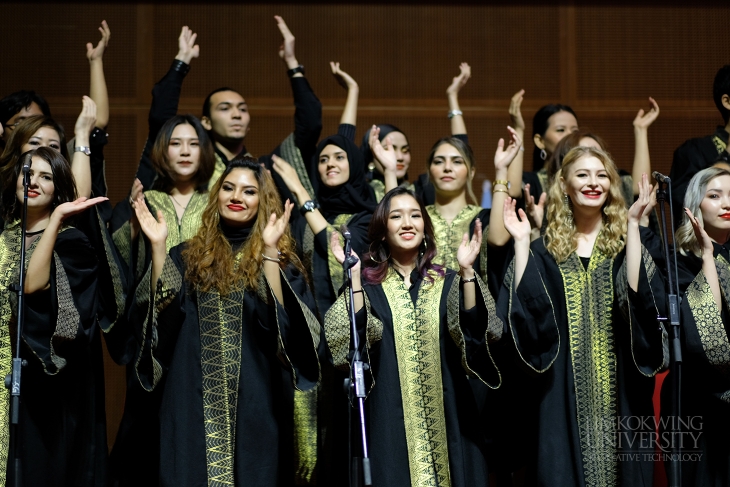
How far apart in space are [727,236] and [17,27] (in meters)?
4.26

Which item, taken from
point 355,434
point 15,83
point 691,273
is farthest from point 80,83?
point 691,273

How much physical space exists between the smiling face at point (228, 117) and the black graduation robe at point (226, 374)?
126 cm

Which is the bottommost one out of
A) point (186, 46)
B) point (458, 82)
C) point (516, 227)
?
point (516, 227)

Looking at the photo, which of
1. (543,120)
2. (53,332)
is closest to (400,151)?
(543,120)

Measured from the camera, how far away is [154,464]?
13.2ft

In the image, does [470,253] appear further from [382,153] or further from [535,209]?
[382,153]

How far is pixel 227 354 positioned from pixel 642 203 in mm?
1665

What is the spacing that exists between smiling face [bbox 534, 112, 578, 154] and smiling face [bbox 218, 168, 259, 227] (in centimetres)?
178

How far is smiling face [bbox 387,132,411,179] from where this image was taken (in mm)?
5051

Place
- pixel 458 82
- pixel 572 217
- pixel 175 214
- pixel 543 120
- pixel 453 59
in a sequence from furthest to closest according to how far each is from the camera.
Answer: pixel 453 59 → pixel 458 82 → pixel 543 120 → pixel 175 214 → pixel 572 217

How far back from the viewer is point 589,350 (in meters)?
3.81

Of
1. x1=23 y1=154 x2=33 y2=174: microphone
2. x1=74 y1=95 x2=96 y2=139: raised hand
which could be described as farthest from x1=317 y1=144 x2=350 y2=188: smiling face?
x1=23 y1=154 x2=33 y2=174: microphone

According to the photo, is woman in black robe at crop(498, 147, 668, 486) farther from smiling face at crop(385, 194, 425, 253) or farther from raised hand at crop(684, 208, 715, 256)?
smiling face at crop(385, 194, 425, 253)

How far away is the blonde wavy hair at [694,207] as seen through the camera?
395 cm
